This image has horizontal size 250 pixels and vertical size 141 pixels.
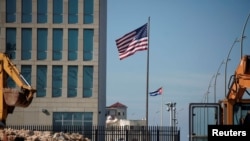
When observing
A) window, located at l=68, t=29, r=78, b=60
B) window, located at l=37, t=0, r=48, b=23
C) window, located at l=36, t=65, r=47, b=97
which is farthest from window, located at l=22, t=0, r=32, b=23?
→ window, located at l=36, t=65, r=47, b=97

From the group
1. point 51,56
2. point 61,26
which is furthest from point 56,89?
point 61,26

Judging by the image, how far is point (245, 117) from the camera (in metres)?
14.2

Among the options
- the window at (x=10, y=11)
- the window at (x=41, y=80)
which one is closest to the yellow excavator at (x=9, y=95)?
the window at (x=41, y=80)

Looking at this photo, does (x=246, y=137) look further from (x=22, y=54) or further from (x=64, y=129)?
Result: (x=22, y=54)

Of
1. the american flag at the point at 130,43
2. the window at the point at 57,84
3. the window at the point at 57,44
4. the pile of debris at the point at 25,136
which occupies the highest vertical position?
the window at the point at 57,44

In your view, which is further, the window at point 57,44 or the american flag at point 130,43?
the window at point 57,44

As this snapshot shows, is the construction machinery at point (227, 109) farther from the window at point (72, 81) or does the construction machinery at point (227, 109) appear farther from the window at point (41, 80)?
the window at point (41, 80)

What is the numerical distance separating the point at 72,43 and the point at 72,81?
381 centimetres

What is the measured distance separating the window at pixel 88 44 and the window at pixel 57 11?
2820 millimetres

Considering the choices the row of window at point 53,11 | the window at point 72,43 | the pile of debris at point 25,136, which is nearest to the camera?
the pile of debris at point 25,136

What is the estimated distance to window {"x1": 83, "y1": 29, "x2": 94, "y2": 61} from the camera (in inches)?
1922

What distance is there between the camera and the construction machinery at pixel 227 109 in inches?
527

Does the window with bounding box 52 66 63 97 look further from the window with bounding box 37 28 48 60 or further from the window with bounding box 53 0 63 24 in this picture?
the window with bounding box 53 0 63 24

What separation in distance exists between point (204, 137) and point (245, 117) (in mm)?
1463
